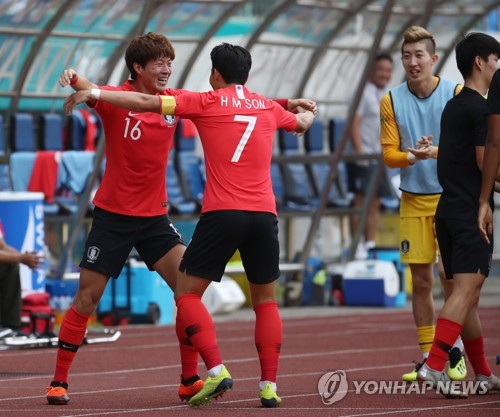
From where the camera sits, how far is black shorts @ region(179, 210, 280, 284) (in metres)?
7.95

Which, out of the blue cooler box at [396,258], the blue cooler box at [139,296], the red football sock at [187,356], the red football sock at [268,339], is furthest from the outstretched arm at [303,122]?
the blue cooler box at [396,258]

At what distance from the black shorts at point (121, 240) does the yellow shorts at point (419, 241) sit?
1.60 m

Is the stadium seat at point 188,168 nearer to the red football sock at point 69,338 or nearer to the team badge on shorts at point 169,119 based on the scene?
the team badge on shorts at point 169,119

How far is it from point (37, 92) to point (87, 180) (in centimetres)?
176

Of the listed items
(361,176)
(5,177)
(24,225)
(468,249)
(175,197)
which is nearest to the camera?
(468,249)

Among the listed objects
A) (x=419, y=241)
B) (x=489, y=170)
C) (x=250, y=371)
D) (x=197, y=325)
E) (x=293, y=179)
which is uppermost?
(x=489, y=170)

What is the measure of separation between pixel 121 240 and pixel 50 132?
28.5 feet

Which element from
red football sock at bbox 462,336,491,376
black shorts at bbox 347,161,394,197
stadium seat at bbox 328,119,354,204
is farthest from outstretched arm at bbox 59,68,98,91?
black shorts at bbox 347,161,394,197

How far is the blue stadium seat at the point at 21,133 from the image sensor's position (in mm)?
17016

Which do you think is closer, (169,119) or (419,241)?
(169,119)

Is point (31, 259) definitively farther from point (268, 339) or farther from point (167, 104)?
point (167, 104)

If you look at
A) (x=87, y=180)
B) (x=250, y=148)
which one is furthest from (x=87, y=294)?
(x=87, y=180)

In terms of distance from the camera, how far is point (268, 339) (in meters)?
8.13

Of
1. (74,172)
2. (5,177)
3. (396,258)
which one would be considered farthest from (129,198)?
(396,258)
